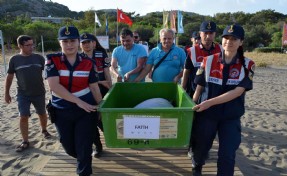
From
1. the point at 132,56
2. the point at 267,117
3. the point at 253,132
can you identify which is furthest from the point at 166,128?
the point at 267,117

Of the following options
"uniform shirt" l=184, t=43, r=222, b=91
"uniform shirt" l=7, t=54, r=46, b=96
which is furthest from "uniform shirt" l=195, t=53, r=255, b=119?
"uniform shirt" l=7, t=54, r=46, b=96

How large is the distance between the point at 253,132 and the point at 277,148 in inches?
33.7

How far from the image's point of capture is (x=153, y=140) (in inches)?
98.3

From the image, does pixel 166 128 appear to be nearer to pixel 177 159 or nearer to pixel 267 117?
pixel 177 159

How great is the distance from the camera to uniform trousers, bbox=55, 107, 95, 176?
2.85 m

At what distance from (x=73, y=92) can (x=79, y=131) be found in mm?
393

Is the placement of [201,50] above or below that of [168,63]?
above

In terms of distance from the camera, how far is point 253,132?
5707 mm

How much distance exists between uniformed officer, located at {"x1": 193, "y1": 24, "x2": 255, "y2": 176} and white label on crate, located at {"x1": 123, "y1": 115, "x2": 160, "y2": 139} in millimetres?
491

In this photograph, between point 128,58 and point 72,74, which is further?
point 128,58

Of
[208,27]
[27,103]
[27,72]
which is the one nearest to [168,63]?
[208,27]

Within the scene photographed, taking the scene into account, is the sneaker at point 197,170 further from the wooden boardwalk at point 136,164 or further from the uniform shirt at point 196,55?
the uniform shirt at point 196,55

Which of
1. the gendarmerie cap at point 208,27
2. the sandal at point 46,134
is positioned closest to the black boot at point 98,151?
the sandal at point 46,134

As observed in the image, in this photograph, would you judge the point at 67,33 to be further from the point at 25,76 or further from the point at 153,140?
the point at 25,76
